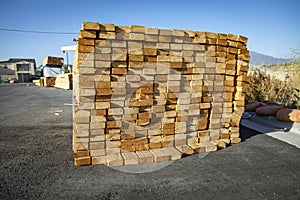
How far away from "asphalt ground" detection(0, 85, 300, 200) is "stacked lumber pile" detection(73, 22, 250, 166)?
0.28m

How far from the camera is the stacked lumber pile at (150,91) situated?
280cm

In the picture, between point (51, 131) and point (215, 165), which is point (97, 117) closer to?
point (215, 165)

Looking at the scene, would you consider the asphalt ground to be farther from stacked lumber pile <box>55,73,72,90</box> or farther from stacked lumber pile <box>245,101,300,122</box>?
stacked lumber pile <box>55,73,72,90</box>

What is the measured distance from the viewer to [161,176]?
2.68 m

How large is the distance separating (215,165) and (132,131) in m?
1.40

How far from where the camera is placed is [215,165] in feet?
9.91

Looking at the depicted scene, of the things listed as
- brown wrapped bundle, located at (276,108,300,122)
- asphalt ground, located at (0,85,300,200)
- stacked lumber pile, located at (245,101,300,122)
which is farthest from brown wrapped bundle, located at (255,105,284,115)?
asphalt ground, located at (0,85,300,200)

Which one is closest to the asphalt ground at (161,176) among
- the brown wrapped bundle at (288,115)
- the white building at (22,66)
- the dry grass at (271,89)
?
the brown wrapped bundle at (288,115)

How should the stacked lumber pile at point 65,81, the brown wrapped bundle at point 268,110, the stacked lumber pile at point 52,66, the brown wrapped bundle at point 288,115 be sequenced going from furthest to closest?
the stacked lumber pile at point 52,66 → the stacked lumber pile at point 65,81 → the brown wrapped bundle at point 268,110 → the brown wrapped bundle at point 288,115

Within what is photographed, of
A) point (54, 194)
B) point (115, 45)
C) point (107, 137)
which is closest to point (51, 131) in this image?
point (107, 137)

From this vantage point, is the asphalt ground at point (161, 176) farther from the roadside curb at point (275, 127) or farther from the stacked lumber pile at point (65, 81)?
the stacked lumber pile at point (65, 81)

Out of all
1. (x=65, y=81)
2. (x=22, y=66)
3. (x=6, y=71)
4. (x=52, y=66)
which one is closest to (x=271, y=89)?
(x=65, y=81)

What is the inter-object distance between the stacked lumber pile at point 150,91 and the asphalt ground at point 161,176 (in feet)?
0.92

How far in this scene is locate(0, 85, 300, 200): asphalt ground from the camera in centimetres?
231
